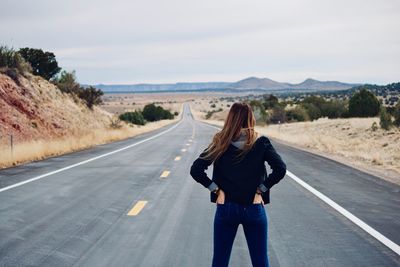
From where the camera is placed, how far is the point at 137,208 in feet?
32.1

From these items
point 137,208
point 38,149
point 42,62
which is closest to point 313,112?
point 42,62

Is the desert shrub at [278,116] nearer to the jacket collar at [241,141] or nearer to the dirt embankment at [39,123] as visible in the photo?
Result: the dirt embankment at [39,123]

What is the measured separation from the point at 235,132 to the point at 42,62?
140 ft

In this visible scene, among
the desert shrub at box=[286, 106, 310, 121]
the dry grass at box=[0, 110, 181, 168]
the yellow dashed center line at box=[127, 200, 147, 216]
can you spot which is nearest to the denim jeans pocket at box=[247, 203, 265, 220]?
the yellow dashed center line at box=[127, 200, 147, 216]

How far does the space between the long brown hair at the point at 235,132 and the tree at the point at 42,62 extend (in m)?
41.5

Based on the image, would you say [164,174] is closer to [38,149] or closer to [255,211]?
[38,149]

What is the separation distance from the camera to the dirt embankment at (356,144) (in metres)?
19.5

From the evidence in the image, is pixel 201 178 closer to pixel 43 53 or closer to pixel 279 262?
pixel 279 262

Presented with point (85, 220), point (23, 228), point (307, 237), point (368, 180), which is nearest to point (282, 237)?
point (307, 237)

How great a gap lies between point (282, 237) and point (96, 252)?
259cm

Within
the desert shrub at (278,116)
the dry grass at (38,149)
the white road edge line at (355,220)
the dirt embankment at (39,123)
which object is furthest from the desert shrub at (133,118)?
the white road edge line at (355,220)

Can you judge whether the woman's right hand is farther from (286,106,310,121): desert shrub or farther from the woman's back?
(286,106,310,121): desert shrub

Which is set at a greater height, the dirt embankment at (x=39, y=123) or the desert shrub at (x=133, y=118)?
the dirt embankment at (x=39, y=123)

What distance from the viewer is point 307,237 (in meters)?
7.55
